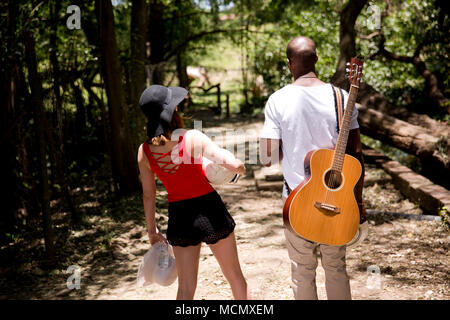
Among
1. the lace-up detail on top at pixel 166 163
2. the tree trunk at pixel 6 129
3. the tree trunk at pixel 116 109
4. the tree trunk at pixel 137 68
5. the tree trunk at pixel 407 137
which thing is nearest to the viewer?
the lace-up detail on top at pixel 166 163

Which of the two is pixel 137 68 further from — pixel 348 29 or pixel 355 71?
pixel 355 71

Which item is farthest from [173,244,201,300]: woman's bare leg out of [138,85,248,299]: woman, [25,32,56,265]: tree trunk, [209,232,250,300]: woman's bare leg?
[25,32,56,265]: tree trunk

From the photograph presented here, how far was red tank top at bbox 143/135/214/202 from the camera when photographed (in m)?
3.00

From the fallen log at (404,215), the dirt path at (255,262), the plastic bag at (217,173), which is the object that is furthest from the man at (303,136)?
the fallen log at (404,215)

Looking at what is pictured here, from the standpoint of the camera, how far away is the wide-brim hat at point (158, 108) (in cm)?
295

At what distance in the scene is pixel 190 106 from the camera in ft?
60.9

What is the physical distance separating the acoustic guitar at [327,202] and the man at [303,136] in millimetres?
76

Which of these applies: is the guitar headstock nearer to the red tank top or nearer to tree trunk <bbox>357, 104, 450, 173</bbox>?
the red tank top

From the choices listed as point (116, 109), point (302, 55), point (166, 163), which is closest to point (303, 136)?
point (302, 55)

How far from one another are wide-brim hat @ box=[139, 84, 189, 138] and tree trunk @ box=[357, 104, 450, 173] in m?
4.96

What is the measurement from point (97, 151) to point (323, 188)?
847 cm

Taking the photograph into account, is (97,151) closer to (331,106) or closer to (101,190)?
(101,190)

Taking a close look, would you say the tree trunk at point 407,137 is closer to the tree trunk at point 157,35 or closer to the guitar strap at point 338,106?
the guitar strap at point 338,106

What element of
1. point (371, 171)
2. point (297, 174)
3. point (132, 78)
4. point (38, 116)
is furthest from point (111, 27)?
point (297, 174)
